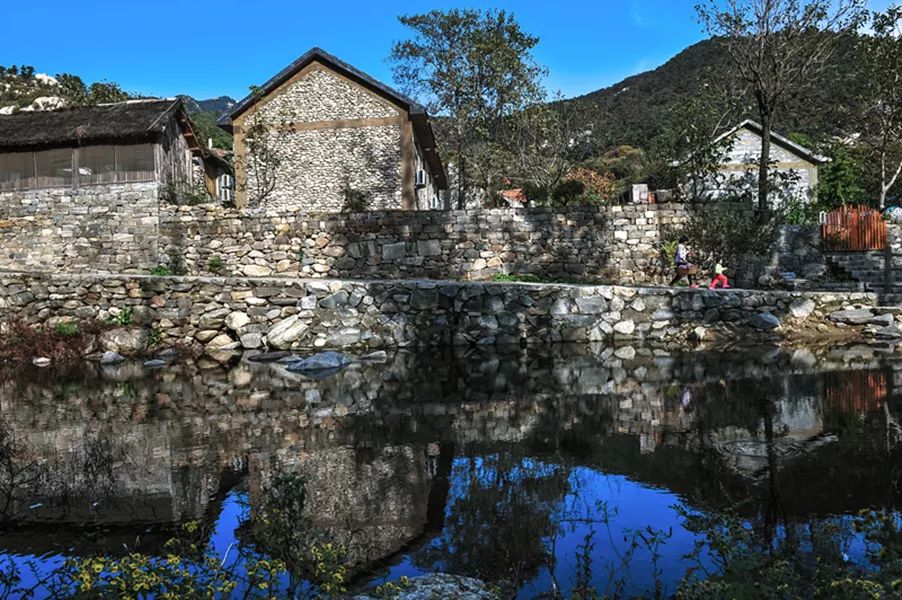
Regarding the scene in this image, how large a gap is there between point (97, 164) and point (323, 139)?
26.0 ft

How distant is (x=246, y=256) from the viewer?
1977 cm

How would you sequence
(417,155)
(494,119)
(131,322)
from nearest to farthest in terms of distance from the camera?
(131,322), (417,155), (494,119)

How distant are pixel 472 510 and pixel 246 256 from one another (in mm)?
16599

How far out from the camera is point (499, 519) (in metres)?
4.41

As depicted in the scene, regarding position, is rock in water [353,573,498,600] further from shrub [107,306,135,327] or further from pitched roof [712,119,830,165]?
pitched roof [712,119,830,165]

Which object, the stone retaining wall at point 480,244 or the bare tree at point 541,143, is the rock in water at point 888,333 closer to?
the stone retaining wall at point 480,244

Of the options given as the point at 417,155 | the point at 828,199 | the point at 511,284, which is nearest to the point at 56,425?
the point at 511,284

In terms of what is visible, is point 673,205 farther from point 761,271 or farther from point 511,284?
point 511,284

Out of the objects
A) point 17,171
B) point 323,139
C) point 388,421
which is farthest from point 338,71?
point 388,421

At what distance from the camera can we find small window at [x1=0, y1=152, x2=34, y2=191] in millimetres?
24062

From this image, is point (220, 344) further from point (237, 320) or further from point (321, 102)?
point (321, 102)

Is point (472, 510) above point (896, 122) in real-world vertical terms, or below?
below

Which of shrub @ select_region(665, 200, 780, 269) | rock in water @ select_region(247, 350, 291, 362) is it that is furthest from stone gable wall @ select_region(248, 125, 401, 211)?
rock in water @ select_region(247, 350, 291, 362)

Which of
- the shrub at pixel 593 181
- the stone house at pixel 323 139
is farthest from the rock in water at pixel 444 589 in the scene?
the shrub at pixel 593 181
